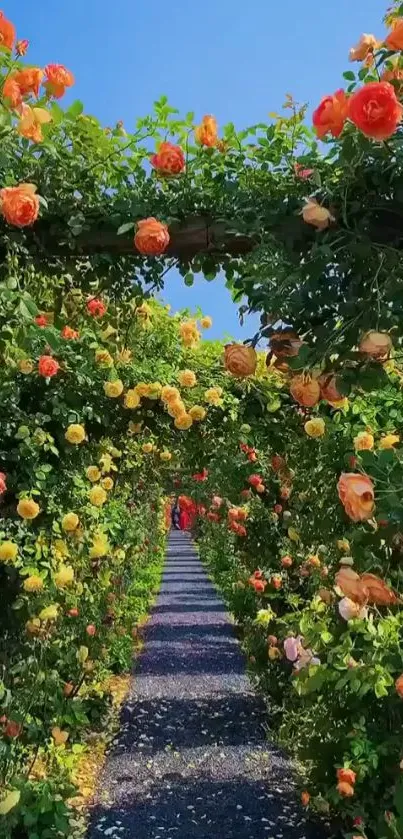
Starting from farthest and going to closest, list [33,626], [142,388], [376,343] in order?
[142,388]
[33,626]
[376,343]

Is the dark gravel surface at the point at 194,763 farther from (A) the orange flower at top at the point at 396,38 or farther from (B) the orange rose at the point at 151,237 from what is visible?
(A) the orange flower at top at the point at 396,38

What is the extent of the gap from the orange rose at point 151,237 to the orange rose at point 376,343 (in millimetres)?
498

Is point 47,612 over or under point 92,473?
under

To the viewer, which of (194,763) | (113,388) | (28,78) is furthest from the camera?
(194,763)

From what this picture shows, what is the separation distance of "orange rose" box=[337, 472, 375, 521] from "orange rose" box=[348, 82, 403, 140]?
60 cm

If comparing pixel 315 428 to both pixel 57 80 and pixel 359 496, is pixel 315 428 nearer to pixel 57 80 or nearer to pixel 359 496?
pixel 359 496

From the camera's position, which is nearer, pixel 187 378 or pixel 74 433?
pixel 74 433

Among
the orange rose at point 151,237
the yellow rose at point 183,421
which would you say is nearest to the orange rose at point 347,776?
the yellow rose at point 183,421

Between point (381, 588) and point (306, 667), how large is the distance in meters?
1.30

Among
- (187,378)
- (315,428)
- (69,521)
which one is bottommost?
(69,521)

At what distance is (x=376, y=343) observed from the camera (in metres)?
1.38

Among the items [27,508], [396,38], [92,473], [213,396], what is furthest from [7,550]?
[396,38]

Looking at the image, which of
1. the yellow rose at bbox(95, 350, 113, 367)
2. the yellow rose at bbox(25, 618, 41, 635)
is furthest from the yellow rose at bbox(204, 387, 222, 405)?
the yellow rose at bbox(25, 618, 41, 635)

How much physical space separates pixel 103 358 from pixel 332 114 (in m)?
1.77
